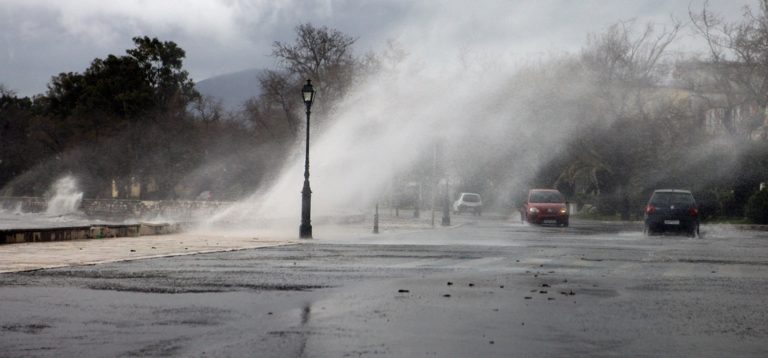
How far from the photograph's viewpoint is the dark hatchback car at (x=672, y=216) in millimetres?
38562

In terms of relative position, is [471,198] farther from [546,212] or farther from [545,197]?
[546,212]

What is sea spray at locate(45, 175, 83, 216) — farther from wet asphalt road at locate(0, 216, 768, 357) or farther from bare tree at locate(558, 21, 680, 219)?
wet asphalt road at locate(0, 216, 768, 357)

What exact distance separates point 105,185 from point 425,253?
76107 millimetres

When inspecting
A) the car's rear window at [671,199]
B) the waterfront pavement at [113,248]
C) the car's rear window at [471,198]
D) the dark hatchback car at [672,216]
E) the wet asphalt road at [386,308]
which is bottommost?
the wet asphalt road at [386,308]

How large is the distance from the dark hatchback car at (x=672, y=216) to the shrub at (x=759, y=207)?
12.4 m

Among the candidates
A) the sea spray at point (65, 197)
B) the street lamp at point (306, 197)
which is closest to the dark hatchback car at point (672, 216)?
the street lamp at point (306, 197)

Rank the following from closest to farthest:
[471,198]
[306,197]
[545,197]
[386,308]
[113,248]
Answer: [386,308]
[113,248]
[306,197]
[545,197]
[471,198]

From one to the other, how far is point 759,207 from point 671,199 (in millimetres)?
12852

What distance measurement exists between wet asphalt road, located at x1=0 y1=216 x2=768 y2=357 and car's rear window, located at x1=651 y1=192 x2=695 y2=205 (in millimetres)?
18231

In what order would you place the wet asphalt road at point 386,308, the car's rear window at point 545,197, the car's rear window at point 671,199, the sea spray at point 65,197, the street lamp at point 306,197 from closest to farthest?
the wet asphalt road at point 386,308 → the street lamp at point 306,197 → the car's rear window at point 671,199 → the car's rear window at point 545,197 → the sea spray at point 65,197

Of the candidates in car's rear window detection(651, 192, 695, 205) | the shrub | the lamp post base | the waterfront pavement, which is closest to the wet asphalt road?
the waterfront pavement

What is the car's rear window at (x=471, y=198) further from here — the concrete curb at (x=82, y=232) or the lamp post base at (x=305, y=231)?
the lamp post base at (x=305, y=231)

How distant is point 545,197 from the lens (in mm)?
52250

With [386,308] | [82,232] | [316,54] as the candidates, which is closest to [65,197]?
[316,54]
